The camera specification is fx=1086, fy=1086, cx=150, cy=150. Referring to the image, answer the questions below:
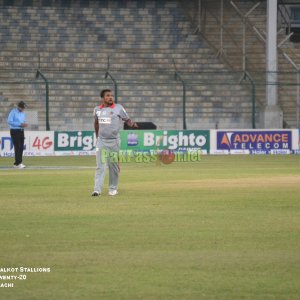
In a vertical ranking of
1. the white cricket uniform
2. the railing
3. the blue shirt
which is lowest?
the white cricket uniform

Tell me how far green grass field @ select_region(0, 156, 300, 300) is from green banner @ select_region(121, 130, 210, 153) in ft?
52.9

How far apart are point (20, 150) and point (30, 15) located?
777 inches

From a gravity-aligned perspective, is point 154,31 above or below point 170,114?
above

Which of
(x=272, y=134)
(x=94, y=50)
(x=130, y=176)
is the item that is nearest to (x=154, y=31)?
(x=94, y=50)

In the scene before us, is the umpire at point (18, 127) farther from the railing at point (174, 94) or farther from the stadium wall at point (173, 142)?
the railing at point (174, 94)

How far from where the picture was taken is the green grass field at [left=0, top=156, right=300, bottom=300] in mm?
10281

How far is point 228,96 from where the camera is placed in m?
48.4

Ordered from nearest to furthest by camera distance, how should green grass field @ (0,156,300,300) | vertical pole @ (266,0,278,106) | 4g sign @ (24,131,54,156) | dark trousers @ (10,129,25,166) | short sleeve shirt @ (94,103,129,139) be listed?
1. green grass field @ (0,156,300,300)
2. short sleeve shirt @ (94,103,129,139)
3. dark trousers @ (10,129,25,166)
4. 4g sign @ (24,131,54,156)
5. vertical pole @ (266,0,278,106)

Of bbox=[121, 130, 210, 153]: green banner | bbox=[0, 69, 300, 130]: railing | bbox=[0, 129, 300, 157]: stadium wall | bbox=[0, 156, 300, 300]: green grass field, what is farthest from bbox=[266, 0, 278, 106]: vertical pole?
bbox=[0, 156, 300, 300]: green grass field

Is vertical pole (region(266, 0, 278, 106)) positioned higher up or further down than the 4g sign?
higher up

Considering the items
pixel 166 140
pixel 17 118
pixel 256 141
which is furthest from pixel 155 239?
pixel 256 141

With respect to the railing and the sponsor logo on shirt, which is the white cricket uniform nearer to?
the sponsor logo on shirt

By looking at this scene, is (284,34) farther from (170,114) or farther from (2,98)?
(2,98)

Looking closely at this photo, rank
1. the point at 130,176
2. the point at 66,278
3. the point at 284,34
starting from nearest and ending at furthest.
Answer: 1. the point at 66,278
2. the point at 130,176
3. the point at 284,34
